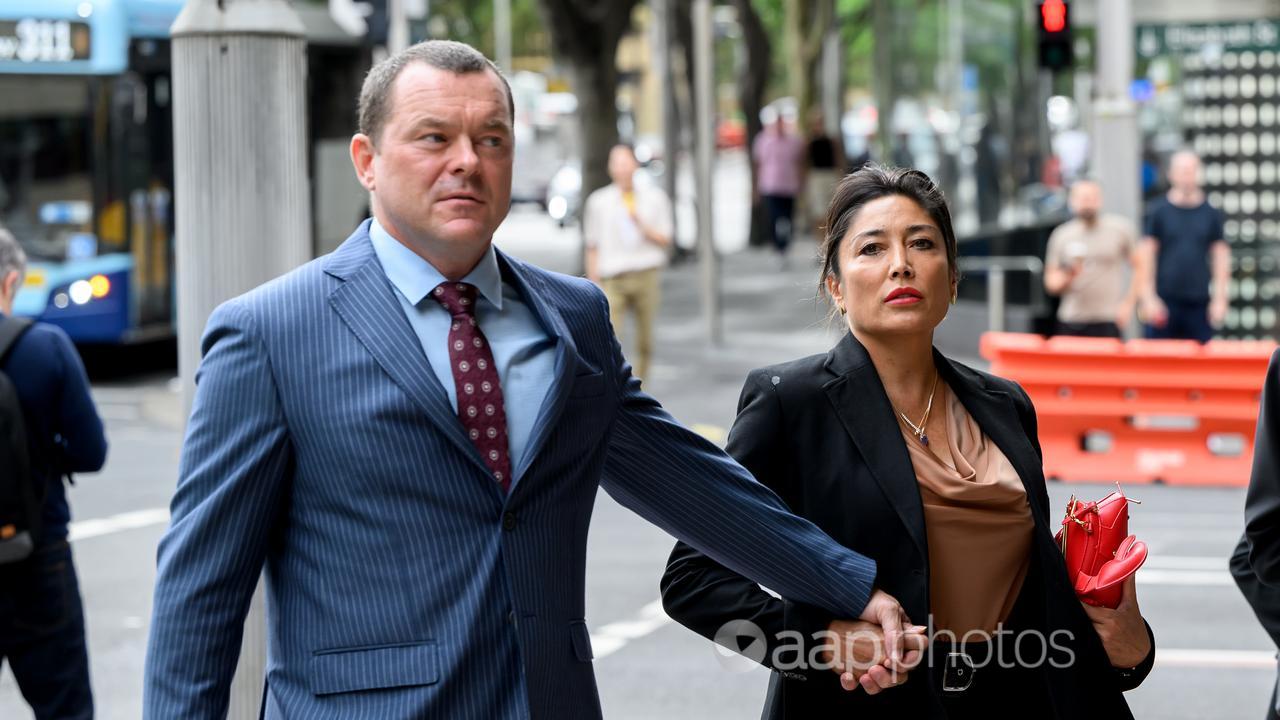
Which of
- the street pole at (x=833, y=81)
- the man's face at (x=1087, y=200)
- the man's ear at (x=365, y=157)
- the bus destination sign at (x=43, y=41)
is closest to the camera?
the man's ear at (x=365, y=157)

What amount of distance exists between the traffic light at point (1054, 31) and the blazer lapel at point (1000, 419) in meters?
12.4

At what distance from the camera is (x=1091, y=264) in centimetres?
1298

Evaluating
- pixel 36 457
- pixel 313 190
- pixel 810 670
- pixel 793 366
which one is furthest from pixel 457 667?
pixel 313 190

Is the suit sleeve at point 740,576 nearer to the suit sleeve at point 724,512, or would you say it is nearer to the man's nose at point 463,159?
the suit sleeve at point 724,512

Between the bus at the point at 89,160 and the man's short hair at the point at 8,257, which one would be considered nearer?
the man's short hair at the point at 8,257

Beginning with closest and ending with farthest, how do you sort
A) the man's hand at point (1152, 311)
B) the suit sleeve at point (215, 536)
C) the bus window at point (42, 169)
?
the suit sleeve at point (215, 536), the man's hand at point (1152, 311), the bus window at point (42, 169)

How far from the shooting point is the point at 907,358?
11.9 feet

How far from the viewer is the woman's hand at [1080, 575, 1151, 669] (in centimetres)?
347

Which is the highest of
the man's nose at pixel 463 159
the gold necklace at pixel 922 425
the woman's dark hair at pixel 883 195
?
the man's nose at pixel 463 159

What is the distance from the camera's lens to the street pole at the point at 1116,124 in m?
14.4

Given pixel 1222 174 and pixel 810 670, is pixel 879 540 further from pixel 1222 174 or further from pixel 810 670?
pixel 1222 174

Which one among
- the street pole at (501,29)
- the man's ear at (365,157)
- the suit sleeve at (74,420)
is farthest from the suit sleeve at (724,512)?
the street pole at (501,29)

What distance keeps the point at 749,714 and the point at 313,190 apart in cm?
1306

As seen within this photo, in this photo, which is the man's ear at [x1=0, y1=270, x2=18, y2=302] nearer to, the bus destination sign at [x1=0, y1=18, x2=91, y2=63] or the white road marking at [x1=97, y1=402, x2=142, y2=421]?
the white road marking at [x1=97, y1=402, x2=142, y2=421]
